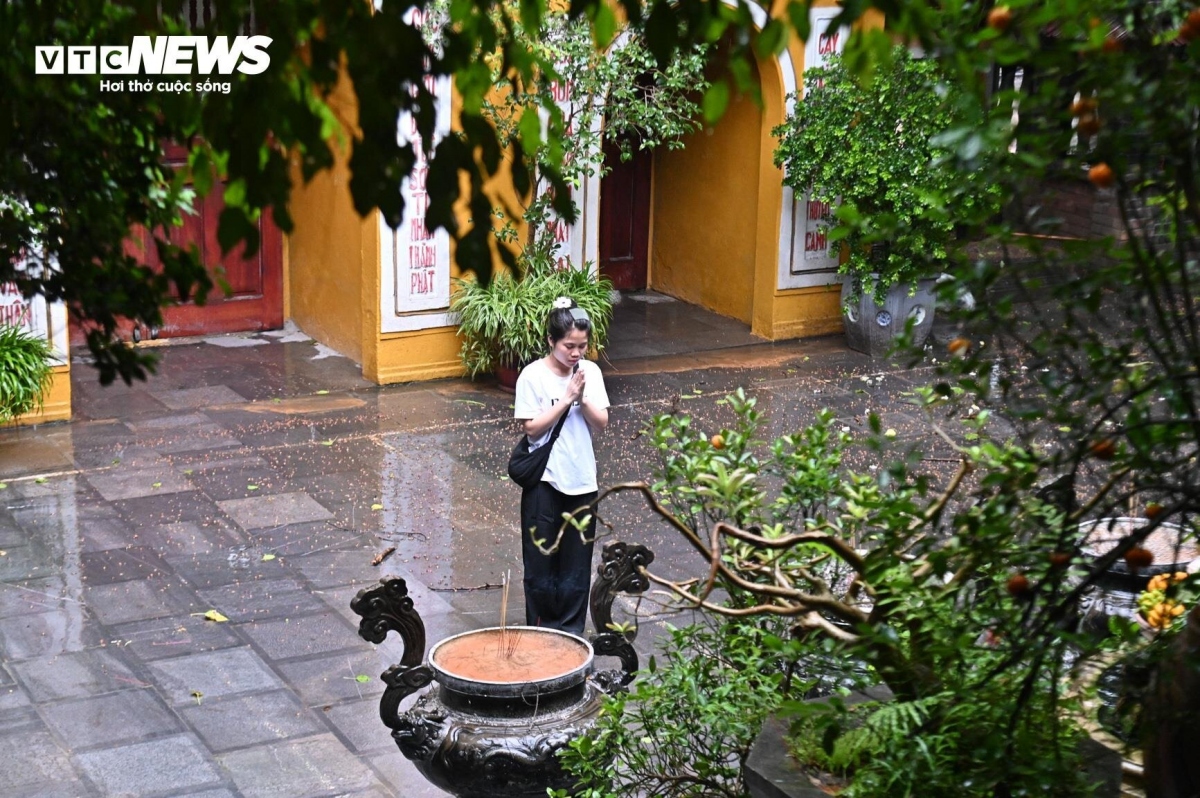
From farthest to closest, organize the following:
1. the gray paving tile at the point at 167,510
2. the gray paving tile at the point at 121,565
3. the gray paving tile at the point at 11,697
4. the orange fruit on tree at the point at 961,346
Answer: the gray paving tile at the point at 167,510
the gray paving tile at the point at 121,565
the gray paving tile at the point at 11,697
the orange fruit on tree at the point at 961,346

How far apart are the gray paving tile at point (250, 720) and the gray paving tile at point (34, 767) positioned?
605 mm

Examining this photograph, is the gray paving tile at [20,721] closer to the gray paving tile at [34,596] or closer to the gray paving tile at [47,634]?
the gray paving tile at [47,634]

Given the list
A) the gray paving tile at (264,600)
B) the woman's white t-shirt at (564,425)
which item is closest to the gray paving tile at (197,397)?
the gray paving tile at (264,600)

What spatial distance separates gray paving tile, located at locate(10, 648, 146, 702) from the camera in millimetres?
7266

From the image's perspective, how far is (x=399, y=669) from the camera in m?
5.52

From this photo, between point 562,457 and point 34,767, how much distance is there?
2707 mm

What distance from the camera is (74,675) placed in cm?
744

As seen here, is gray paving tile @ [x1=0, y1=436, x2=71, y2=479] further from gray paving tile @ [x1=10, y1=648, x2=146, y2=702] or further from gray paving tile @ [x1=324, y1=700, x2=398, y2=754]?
gray paving tile @ [x1=324, y1=700, x2=398, y2=754]

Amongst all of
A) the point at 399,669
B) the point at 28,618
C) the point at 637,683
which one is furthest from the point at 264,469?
the point at 637,683

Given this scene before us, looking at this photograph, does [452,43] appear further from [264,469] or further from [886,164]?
[886,164]

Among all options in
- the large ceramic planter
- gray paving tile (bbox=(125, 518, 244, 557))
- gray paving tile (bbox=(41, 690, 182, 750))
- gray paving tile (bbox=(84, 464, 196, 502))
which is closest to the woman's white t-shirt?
gray paving tile (bbox=(41, 690, 182, 750))

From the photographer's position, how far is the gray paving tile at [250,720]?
686cm

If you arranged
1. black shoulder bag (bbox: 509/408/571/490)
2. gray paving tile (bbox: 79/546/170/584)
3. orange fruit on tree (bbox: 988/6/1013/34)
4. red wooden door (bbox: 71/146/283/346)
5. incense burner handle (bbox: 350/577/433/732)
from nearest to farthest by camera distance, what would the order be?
Answer: 1. orange fruit on tree (bbox: 988/6/1013/34)
2. incense burner handle (bbox: 350/577/433/732)
3. black shoulder bag (bbox: 509/408/571/490)
4. gray paving tile (bbox: 79/546/170/584)
5. red wooden door (bbox: 71/146/283/346)

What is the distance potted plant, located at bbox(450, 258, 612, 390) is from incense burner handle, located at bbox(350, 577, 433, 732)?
710 cm
